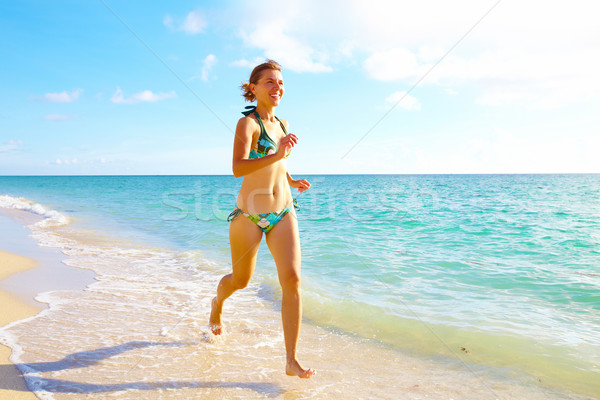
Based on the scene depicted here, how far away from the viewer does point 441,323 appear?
4387 mm

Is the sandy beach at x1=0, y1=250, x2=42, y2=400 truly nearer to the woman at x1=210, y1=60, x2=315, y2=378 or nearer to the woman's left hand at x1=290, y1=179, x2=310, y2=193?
the woman at x1=210, y1=60, x2=315, y2=378

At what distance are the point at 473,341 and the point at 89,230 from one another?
1123 centimetres

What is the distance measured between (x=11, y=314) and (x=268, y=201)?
3.08 m

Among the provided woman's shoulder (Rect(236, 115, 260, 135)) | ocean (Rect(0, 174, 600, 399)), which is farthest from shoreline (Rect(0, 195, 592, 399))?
woman's shoulder (Rect(236, 115, 260, 135))

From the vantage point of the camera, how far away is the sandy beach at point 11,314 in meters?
2.57

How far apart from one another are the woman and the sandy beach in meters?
1.63

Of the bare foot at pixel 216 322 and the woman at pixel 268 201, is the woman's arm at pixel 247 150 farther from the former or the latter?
the bare foot at pixel 216 322

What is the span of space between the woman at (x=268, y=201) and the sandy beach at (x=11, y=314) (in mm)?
1627

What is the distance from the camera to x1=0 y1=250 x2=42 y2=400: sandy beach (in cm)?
257

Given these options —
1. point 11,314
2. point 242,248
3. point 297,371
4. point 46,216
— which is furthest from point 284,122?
point 46,216

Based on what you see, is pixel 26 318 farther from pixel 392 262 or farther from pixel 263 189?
pixel 392 262

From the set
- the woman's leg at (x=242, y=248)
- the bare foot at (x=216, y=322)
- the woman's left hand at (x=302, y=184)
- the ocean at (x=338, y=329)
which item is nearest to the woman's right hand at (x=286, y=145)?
the woman's left hand at (x=302, y=184)

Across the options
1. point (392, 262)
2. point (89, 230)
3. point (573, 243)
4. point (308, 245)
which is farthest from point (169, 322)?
point (573, 243)

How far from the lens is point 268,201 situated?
2.97m
